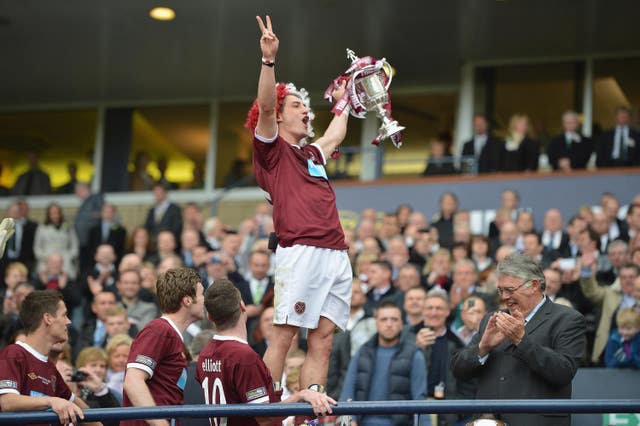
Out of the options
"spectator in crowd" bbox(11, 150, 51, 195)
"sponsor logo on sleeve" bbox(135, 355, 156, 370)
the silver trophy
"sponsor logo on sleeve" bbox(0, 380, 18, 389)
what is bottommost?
"sponsor logo on sleeve" bbox(0, 380, 18, 389)

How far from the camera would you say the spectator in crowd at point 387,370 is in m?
9.06

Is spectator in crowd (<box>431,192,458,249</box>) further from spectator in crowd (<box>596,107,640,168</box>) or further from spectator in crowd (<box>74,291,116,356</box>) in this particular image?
spectator in crowd (<box>74,291,116,356</box>)

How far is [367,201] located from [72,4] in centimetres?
513

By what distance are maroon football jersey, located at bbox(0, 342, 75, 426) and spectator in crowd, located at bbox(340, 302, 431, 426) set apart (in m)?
2.98

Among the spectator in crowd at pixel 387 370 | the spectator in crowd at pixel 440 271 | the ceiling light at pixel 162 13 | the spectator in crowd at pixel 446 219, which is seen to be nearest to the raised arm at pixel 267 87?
the spectator in crowd at pixel 387 370

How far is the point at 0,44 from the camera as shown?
1897 cm

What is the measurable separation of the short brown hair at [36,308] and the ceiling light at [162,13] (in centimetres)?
1089

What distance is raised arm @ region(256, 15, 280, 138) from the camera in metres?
6.48

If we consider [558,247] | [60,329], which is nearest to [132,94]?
[558,247]

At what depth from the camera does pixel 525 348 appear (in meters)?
6.55

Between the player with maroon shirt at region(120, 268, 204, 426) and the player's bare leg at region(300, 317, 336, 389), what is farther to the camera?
the player's bare leg at region(300, 317, 336, 389)

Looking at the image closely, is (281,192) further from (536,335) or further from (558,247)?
(558,247)

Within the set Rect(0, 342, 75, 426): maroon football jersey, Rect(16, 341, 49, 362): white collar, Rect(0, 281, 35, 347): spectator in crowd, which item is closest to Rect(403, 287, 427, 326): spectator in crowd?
Rect(0, 281, 35, 347): spectator in crowd

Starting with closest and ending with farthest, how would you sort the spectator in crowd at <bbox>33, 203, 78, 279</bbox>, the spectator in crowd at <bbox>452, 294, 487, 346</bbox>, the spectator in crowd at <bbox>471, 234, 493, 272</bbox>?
1. the spectator in crowd at <bbox>452, 294, 487, 346</bbox>
2. the spectator in crowd at <bbox>471, 234, 493, 272</bbox>
3. the spectator in crowd at <bbox>33, 203, 78, 279</bbox>
